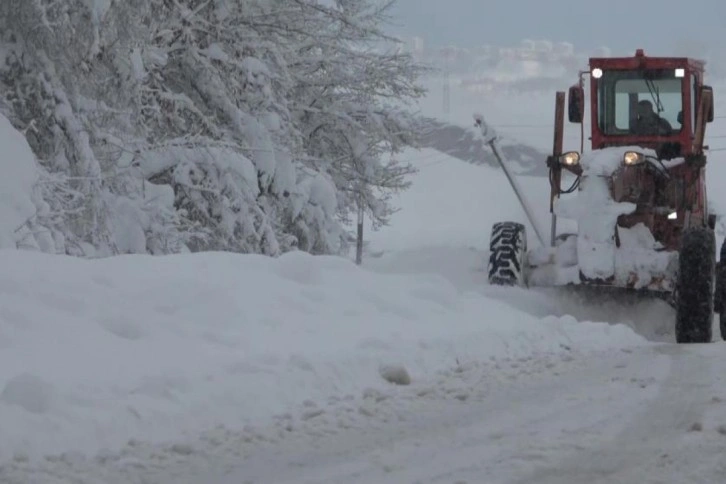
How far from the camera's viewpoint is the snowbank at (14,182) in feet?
28.7

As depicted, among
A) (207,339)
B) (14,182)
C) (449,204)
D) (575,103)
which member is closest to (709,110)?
(575,103)

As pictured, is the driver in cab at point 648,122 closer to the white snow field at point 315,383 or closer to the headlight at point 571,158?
the headlight at point 571,158

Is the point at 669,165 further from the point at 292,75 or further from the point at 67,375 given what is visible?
the point at 67,375

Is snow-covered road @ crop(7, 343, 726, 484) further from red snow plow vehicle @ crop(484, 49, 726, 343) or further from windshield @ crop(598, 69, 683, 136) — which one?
windshield @ crop(598, 69, 683, 136)

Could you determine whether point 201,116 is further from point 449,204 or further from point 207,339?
point 449,204

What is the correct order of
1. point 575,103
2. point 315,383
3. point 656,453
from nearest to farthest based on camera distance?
point 656,453 < point 315,383 < point 575,103

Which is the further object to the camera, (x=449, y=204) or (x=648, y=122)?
(x=449, y=204)

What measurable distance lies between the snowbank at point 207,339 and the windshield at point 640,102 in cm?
323

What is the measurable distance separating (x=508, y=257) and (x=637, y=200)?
4.50ft

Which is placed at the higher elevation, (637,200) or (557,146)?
(557,146)

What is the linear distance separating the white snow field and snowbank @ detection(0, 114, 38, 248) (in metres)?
0.05

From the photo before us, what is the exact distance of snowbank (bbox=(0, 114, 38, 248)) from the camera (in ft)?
28.7

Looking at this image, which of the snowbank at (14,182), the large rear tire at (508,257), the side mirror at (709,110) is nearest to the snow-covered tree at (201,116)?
the snowbank at (14,182)

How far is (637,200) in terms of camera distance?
449 inches
